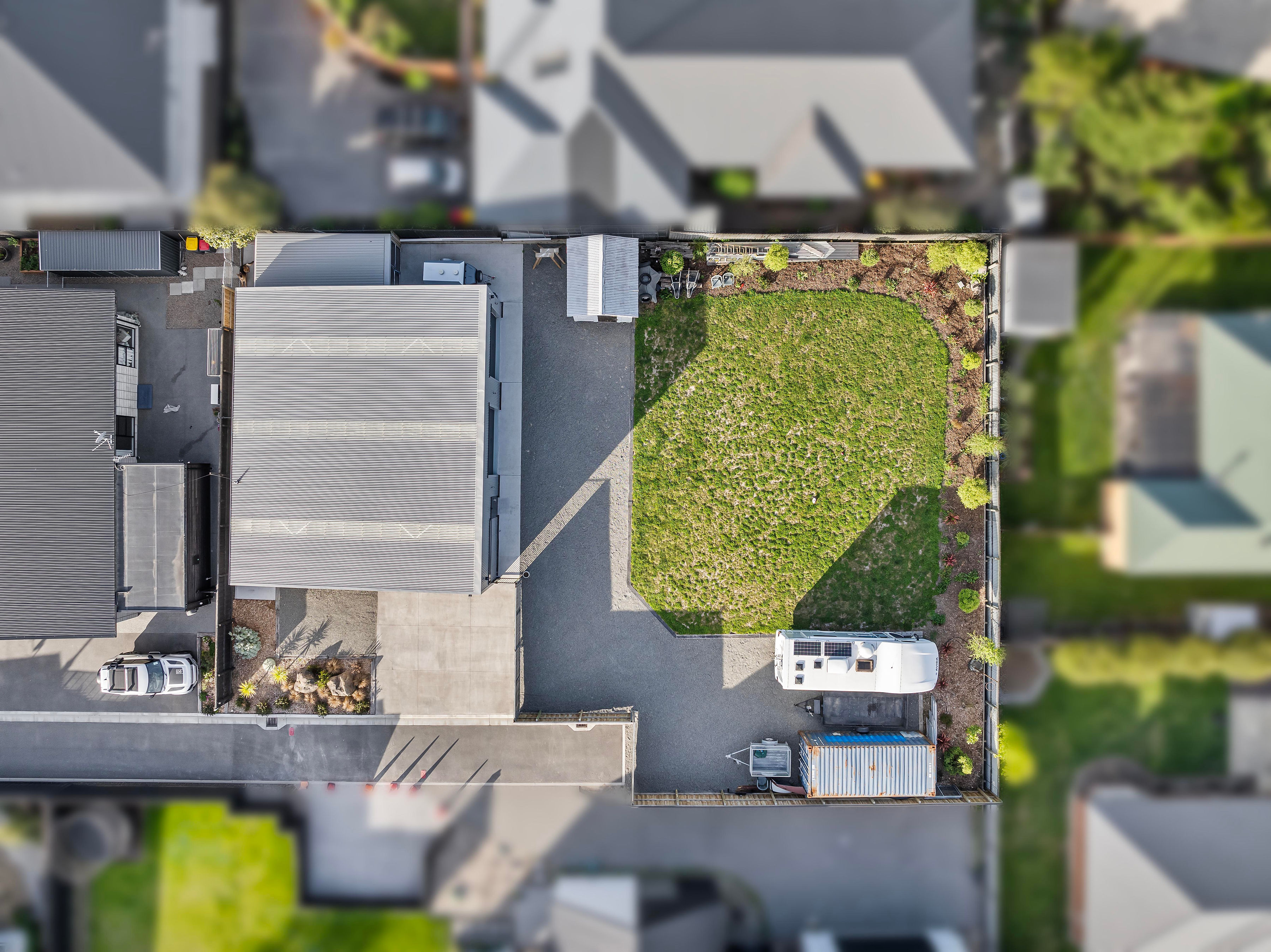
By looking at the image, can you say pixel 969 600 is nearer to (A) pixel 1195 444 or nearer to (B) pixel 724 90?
(A) pixel 1195 444

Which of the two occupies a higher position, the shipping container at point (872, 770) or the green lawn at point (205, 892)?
the shipping container at point (872, 770)

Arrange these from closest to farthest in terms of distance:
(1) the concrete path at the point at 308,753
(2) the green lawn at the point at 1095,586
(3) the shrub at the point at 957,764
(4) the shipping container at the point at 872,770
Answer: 1. (2) the green lawn at the point at 1095,586
2. (4) the shipping container at the point at 872,770
3. (3) the shrub at the point at 957,764
4. (1) the concrete path at the point at 308,753

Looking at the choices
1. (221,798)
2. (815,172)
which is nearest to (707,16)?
(815,172)

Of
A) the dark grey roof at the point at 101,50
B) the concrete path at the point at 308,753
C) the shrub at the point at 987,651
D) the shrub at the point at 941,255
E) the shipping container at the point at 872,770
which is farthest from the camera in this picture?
the concrete path at the point at 308,753

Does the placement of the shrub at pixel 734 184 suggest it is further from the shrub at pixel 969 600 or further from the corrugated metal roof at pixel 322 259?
the shrub at pixel 969 600

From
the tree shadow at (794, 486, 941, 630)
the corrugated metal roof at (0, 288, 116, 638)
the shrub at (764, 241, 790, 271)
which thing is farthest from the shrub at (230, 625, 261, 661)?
the shrub at (764, 241, 790, 271)

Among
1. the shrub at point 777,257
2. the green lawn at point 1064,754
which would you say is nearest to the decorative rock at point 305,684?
the shrub at point 777,257

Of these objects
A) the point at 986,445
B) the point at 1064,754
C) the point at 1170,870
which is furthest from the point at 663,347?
the point at 1170,870
